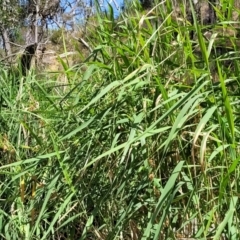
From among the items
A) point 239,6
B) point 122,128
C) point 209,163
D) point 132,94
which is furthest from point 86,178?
point 239,6

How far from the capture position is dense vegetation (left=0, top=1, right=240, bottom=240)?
1.44 meters

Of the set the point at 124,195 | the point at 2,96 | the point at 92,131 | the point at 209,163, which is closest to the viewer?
the point at 209,163

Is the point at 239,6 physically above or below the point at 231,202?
above

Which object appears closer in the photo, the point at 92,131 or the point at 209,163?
the point at 209,163

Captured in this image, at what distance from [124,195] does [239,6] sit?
780 mm

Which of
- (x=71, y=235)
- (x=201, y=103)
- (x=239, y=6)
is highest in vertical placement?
(x=239, y=6)

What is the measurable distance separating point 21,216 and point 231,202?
0.93 metres

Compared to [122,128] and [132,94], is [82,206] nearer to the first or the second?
[122,128]

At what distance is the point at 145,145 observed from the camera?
1605mm

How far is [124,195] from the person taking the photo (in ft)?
5.46

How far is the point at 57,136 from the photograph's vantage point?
1.92 m

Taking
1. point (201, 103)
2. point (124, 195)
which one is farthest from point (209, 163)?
point (124, 195)

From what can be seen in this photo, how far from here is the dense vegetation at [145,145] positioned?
1444 mm

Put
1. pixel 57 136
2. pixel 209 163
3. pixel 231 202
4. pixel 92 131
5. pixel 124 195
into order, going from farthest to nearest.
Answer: pixel 57 136 < pixel 92 131 < pixel 124 195 < pixel 209 163 < pixel 231 202
